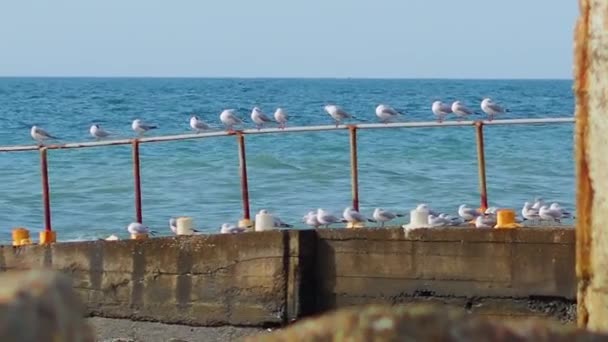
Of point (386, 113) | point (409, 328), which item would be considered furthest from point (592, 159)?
point (386, 113)

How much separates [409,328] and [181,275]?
661cm

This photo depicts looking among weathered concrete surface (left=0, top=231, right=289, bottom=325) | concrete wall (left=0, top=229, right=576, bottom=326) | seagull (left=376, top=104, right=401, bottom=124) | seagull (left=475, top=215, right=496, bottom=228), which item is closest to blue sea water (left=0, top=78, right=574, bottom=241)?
seagull (left=376, top=104, right=401, bottom=124)

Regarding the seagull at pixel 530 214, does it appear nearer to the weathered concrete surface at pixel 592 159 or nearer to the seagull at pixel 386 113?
the seagull at pixel 386 113

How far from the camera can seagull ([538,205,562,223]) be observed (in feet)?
Answer: 45.2

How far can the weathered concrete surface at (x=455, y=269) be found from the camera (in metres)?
8.60

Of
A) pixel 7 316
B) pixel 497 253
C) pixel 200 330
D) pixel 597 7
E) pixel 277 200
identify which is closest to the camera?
pixel 7 316

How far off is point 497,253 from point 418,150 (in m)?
16.6

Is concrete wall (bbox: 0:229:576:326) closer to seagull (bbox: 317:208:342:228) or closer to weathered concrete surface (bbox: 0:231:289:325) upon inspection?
weathered concrete surface (bbox: 0:231:289:325)

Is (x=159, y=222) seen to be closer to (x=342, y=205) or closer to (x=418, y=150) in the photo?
(x=342, y=205)

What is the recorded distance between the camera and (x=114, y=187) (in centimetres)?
2077

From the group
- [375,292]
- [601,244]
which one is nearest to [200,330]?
[375,292]

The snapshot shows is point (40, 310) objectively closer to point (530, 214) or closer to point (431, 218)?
point (431, 218)

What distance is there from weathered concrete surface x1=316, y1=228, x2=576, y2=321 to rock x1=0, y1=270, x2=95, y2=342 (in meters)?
5.95

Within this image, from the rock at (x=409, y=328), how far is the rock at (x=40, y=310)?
41cm
